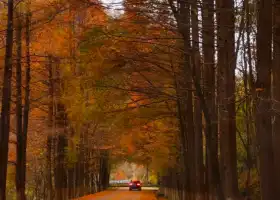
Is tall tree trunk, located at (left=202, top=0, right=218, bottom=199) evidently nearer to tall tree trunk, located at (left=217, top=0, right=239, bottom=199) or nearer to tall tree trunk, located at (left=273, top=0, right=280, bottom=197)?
tall tree trunk, located at (left=217, top=0, right=239, bottom=199)

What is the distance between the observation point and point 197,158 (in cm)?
1798

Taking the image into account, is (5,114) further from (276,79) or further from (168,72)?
(276,79)

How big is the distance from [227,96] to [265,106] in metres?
2.74

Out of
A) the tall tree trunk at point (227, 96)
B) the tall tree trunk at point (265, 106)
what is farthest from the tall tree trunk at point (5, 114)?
the tall tree trunk at point (265, 106)

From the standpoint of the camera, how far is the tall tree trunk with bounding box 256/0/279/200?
29.4 feet

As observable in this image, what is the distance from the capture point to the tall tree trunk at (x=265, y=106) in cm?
896

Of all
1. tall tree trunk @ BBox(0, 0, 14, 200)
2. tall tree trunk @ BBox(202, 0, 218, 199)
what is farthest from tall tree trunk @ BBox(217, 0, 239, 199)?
tall tree trunk @ BBox(0, 0, 14, 200)

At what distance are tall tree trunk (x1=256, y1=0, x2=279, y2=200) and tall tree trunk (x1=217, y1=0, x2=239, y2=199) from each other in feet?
7.05

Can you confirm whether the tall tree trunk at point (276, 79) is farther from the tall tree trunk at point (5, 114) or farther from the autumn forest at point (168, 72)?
the tall tree trunk at point (5, 114)

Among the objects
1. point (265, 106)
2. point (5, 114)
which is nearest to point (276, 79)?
point (265, 106)

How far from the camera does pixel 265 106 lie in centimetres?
909

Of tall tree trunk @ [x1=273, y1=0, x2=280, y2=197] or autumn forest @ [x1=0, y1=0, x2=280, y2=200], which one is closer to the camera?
autumn forest @ [x1=0, y1=0, x2=280, y2=200]

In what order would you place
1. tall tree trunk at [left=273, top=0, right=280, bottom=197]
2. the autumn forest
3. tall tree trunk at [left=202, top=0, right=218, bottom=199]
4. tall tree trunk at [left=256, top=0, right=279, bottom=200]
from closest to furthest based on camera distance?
tall tree trunk at [left=256, top=0, right=279, bottom=200], the autumn forest, tall tree trunk at [left=273, top=0, right=280, bottom=197], tall tree trunk at [left=202, top=0, right=218, bottom=199]

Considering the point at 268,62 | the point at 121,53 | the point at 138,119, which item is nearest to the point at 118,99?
the point at 121,53
